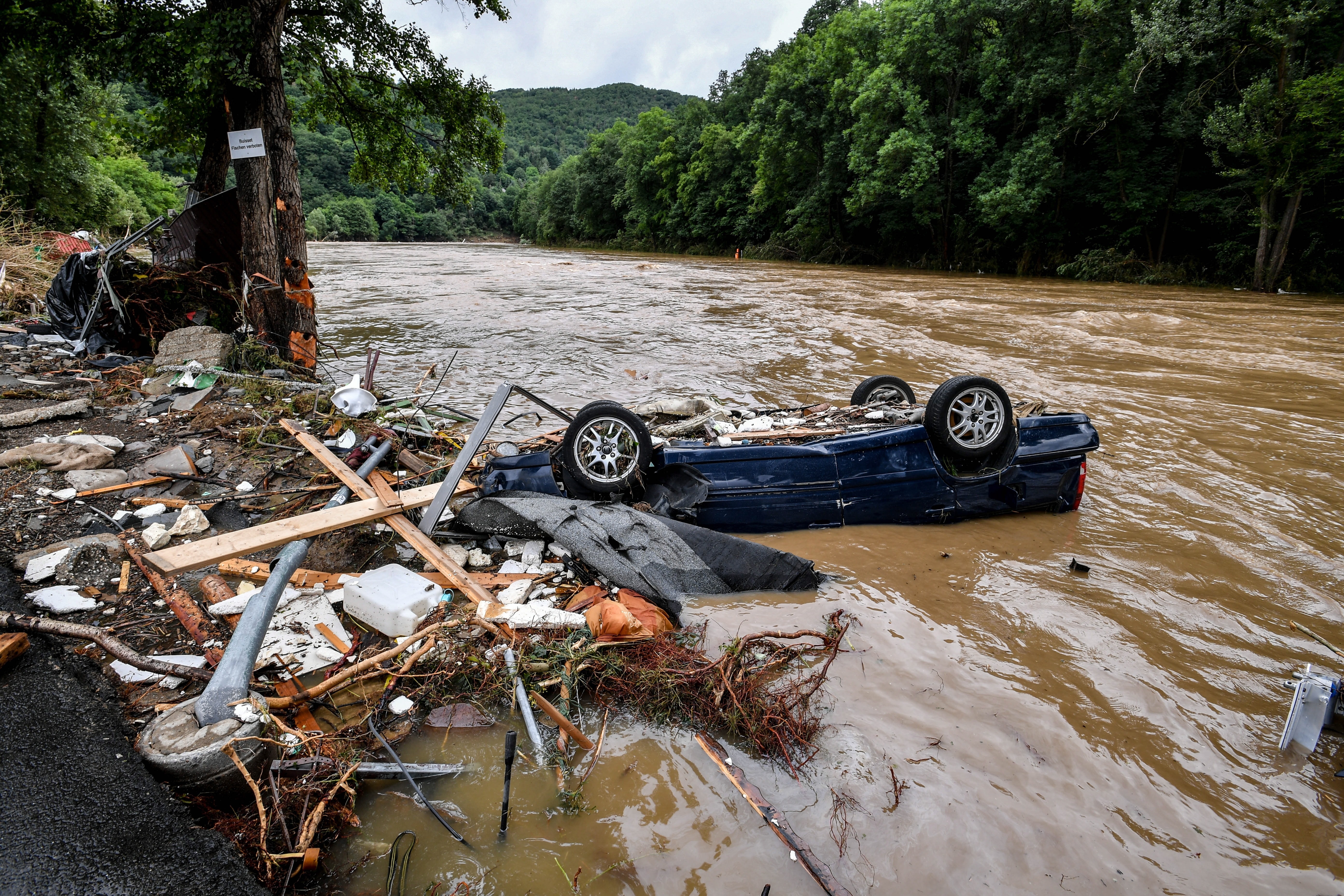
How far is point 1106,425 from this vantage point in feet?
25.0

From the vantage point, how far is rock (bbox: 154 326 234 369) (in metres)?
6.68

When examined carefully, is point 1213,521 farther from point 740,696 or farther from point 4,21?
point 4,21

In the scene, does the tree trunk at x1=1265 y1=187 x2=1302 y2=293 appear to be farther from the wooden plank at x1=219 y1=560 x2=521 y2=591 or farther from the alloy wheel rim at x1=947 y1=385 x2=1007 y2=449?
the wooden plank at x1=219 y1=560 x2=521 y2=591

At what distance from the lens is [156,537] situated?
12.4 ft

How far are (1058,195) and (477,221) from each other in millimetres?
104645

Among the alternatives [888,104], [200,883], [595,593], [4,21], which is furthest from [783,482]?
[888,104]

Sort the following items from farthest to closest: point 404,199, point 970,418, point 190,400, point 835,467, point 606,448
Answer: point 404,199 → point 190,400 → point 970,418 → point 835,467 → point 606,448

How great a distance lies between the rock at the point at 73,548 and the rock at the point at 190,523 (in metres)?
0.27

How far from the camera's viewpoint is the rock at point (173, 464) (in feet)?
15.1

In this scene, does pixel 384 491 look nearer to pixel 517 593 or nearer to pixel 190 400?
pixel 517 593

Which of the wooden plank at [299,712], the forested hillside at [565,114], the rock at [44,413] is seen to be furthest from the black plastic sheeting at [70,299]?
the forested hillside at [565,114]

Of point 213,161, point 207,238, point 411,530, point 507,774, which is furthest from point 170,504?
point 213,161

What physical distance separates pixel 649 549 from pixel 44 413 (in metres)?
5.51

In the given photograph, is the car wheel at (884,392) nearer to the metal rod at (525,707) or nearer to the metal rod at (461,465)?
the metal rod at (461,465)
